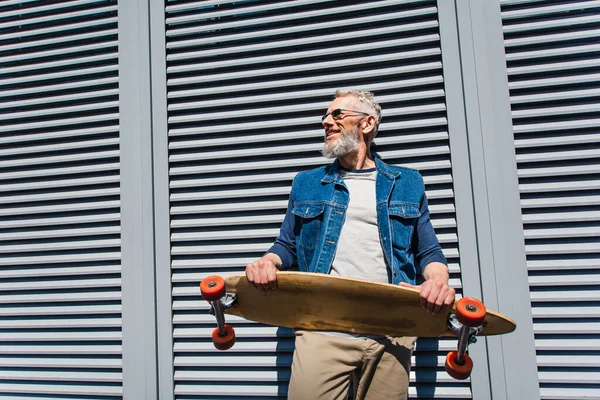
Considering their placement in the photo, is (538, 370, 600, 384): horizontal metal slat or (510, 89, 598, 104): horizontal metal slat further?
(510, 89, 598, 104): horizontal metal slat

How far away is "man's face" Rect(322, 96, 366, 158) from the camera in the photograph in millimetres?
1938

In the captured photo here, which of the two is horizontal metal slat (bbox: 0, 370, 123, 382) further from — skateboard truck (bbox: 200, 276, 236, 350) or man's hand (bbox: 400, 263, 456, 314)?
man's hand (bbox: 400, 263, 456, 314)

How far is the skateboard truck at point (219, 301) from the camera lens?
4.70 feet

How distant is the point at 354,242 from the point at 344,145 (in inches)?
19.0

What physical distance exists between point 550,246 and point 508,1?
142cm

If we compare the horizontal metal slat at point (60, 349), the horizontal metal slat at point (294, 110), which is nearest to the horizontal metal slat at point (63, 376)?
the horizontal metal slat at point (60, 349)

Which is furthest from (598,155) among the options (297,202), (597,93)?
(297,202)

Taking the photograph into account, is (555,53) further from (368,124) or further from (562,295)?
(562,295)

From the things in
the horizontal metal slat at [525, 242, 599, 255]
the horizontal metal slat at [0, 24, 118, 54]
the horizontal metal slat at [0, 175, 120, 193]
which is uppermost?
the horizontal metal slat at [0, 24, 118, 54]

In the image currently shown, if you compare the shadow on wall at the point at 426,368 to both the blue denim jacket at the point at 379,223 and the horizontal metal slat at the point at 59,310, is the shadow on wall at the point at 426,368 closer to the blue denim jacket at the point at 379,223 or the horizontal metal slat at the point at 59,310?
the blue denim jacket at the point at 379,223

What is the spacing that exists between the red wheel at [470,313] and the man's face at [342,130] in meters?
0.95

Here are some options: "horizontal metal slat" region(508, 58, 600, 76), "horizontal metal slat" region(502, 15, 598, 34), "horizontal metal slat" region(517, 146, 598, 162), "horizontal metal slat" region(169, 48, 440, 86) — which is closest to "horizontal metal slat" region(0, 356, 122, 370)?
"horizontal metal slat" region(169, 48, 440, 86)

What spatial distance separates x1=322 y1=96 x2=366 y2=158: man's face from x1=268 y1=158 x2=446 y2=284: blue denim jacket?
105mm

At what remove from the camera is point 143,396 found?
95.1 inches
